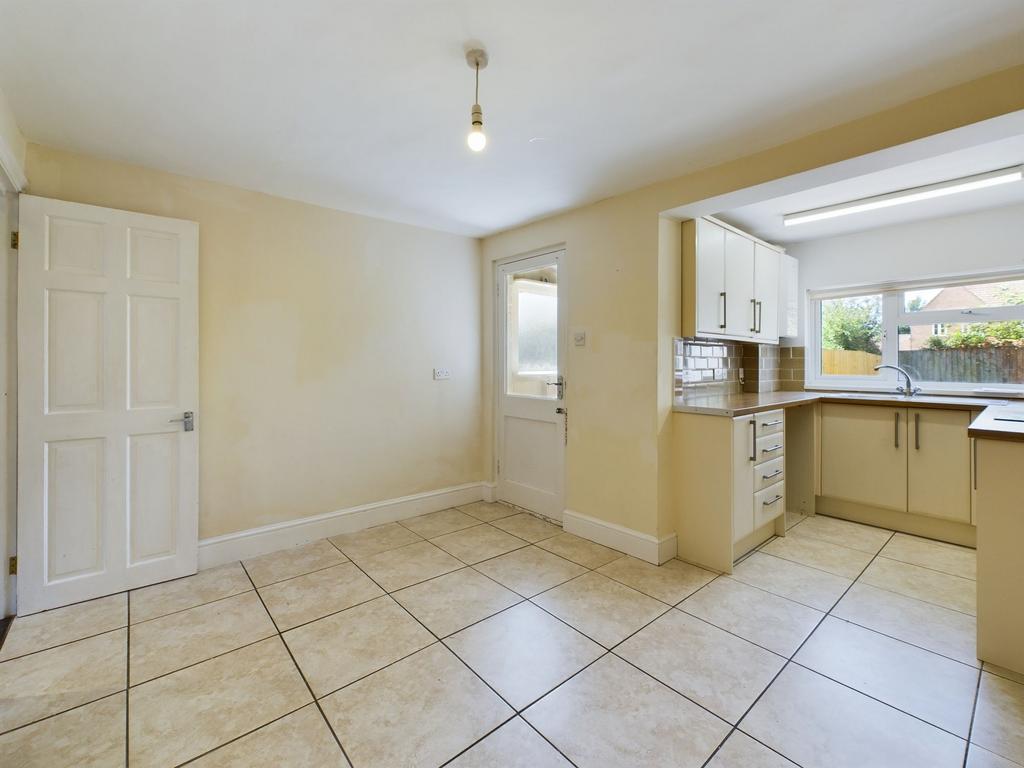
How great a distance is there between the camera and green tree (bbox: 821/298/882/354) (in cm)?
401

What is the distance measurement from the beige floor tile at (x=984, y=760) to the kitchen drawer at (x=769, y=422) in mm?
1709

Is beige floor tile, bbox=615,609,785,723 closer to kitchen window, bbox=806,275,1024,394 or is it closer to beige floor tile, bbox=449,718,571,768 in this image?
beige floor tile, bbox=449,718,571,768

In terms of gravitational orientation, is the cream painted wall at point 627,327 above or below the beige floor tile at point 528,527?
above

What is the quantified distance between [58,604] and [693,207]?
161 inches

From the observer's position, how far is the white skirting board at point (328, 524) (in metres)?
2.86

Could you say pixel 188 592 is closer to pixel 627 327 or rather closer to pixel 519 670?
pixel 519 670

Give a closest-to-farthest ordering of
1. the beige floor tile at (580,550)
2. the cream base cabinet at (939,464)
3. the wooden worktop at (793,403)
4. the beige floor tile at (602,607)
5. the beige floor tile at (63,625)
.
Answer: the beige floor tile at (63,625) < the beige floor tile at (602,607) < the wooden worktop at (793,403) < the beige floor tile at (580,550) < the cream base cabinet at (939,464)

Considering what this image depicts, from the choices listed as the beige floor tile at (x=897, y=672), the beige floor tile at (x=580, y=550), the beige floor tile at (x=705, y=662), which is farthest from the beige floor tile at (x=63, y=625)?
the beige floor tile at (x=897, y=672)

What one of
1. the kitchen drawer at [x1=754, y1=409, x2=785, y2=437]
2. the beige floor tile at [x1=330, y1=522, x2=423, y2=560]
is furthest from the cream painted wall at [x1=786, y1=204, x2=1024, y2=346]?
the beige floor tile at [x1=330, y1=522, x2=423, y2=560]

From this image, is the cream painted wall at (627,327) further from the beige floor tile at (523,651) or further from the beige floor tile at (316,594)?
the beige floor tile at (316,594)

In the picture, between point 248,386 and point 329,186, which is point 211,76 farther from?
point 248,386

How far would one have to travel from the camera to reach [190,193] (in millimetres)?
2754

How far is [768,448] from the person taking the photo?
3066 mm

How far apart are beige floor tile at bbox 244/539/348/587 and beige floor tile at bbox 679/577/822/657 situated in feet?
7.10
